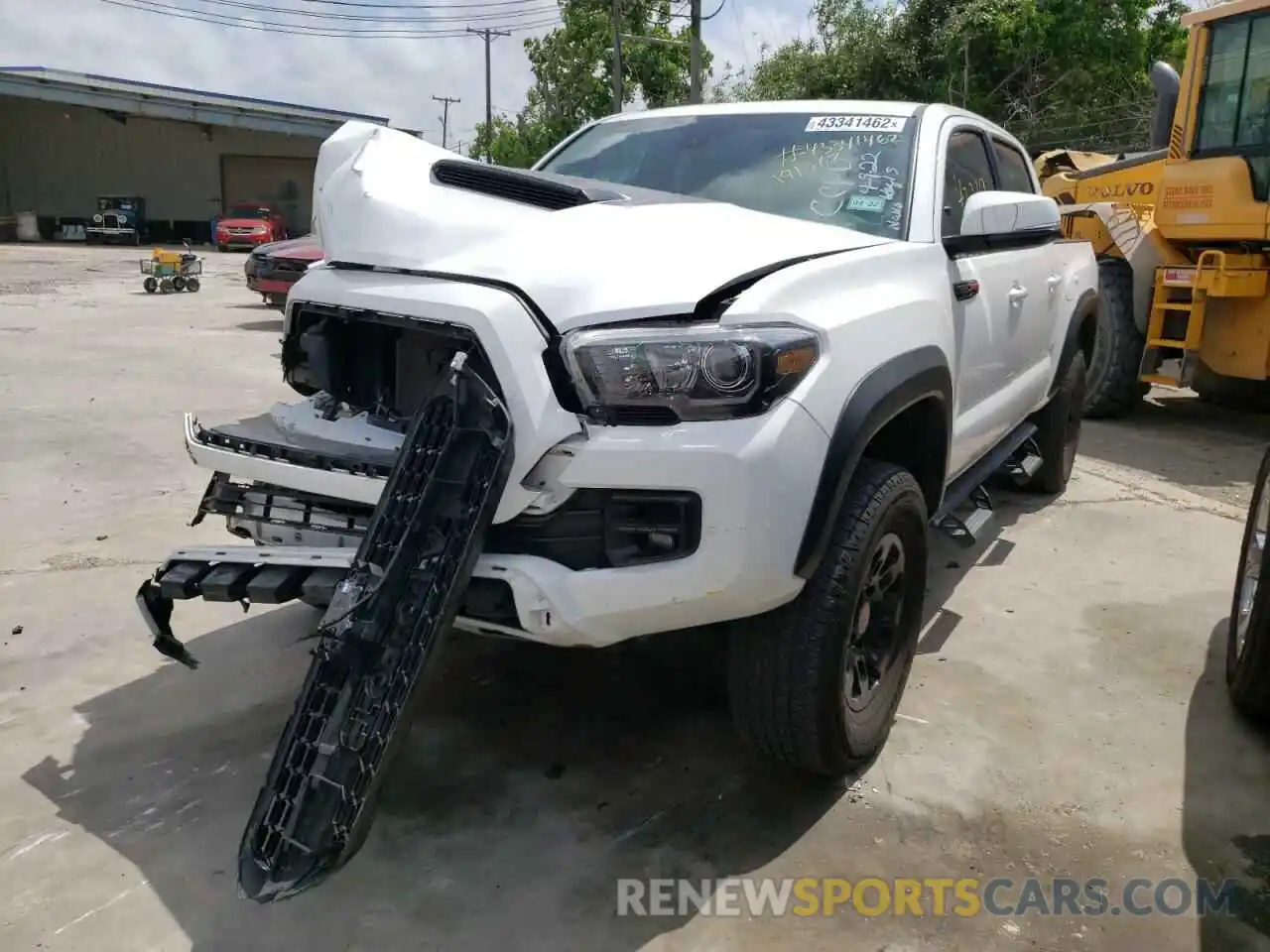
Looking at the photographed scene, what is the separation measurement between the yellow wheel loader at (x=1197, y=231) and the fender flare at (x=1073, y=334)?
2172 mm

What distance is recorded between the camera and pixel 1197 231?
7.37 meters

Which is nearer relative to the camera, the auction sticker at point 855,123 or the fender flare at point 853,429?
the fender flare at point 853,429

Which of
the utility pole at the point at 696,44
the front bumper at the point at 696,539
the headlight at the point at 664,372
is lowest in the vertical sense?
the front bumper at the point at 696,539

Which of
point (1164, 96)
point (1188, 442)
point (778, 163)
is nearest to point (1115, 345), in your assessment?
point (1188, 442)

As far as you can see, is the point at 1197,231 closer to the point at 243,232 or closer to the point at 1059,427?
the point at 1059,427

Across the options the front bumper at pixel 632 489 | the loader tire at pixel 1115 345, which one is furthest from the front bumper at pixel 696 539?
the loader tire at pixel 1115 345

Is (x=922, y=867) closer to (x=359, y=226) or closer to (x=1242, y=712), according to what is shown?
(x=1242, y=712)

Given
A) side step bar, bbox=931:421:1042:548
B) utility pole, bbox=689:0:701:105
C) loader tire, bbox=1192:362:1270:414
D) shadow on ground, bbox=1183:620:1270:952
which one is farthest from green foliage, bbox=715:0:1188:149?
shadow on ground, bbox=1183:620:1270:952

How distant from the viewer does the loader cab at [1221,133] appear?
22.8ft

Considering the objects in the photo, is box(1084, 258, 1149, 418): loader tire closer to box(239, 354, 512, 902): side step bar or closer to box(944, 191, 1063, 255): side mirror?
box(944, 191, 1063, 255): side mirror

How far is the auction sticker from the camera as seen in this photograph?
364 cm

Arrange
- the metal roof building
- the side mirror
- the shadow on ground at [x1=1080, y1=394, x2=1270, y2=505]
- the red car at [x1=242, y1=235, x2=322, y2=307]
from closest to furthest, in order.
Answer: the side mirror, the shadow on ground at [x1=1080, y1=394, x2=1270, y2=505], the red car at [x1=242, y1=235, x2=322, y2=307], the metal roof building

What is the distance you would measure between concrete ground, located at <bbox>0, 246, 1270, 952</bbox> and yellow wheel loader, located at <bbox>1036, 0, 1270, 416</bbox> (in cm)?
298

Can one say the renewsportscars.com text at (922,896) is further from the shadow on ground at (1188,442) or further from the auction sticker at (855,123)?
the shadow on ground at (1188,442)
